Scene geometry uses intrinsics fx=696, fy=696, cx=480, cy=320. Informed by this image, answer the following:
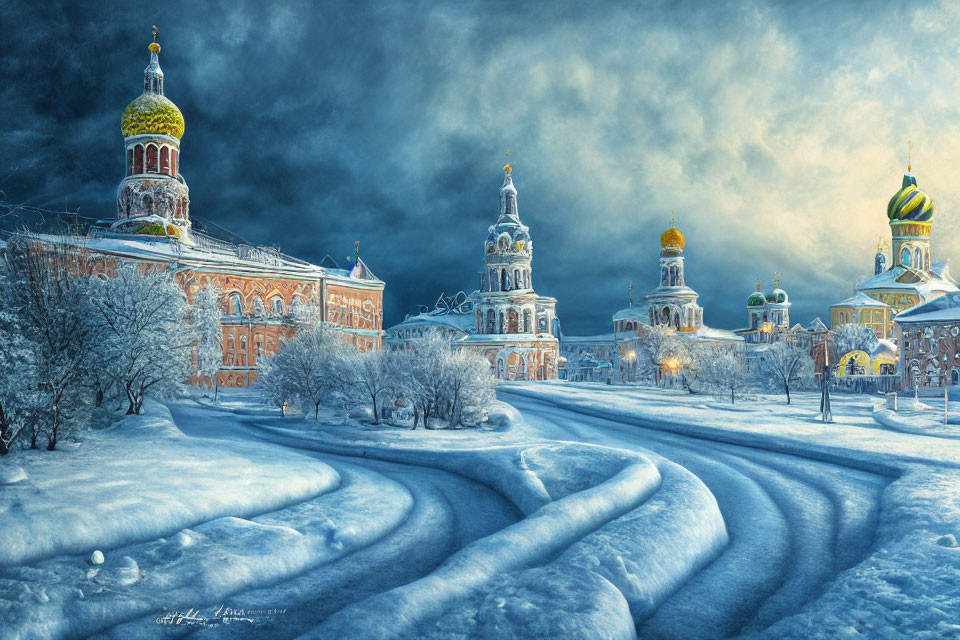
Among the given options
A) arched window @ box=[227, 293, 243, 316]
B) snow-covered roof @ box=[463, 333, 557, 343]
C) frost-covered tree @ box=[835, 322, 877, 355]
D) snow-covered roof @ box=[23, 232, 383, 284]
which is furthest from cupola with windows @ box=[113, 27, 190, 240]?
frost-covered tree @ box=[835, 322, 877, 355]

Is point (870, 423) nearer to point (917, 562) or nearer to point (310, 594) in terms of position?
point (917, 562)

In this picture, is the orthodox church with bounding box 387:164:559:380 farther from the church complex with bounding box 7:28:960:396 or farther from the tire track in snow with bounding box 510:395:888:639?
the tire track in snow with bounding box 510:395:888:639

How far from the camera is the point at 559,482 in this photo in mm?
16469

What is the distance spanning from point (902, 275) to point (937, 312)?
1586 inches

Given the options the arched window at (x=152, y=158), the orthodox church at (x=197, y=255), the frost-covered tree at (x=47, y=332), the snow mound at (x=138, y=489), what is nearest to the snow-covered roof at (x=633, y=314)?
the orthodox church at (x=197, y=255)

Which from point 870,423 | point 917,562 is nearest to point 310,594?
point 917,562

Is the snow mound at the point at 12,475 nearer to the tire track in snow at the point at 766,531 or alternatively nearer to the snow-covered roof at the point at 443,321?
the tire track in snow at the point at 766,531

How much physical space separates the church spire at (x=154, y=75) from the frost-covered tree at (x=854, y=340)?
197ft

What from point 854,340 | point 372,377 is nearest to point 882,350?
point 854,340

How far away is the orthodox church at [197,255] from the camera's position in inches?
1640

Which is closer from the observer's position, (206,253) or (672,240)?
(206,253)

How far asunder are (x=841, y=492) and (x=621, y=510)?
5.95 metres

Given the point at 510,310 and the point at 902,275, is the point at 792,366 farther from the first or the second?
the point at 902,275

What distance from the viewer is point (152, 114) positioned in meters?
45.6
